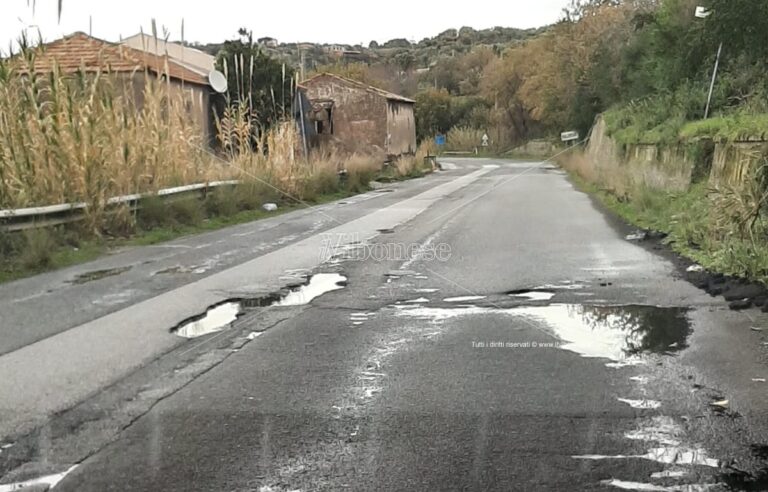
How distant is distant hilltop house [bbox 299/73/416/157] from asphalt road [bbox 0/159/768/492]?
38198 mm

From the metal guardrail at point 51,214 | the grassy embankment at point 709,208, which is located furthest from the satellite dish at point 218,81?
the grassy embankment at point 709,208

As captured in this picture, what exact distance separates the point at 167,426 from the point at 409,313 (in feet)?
11.5

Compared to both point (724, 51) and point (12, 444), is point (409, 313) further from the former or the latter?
point (724, 51)

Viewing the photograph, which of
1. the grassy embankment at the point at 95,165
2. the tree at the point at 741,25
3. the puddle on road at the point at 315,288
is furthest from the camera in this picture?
the tree at the point at 741,25

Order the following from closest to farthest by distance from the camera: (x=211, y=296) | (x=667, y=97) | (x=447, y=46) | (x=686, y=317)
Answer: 1. (x=686, y=317)
2. (x=211, y=296)
3. (x=667, y=97)
4. (x=447, y=46)

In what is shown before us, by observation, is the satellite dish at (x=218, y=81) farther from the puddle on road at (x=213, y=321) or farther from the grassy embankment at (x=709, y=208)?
the puddle on road at (x=213, y=321)

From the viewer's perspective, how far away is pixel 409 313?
793 cm

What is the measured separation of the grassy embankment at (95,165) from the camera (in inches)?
484

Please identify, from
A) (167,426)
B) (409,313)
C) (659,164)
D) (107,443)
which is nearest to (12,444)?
(107,443)

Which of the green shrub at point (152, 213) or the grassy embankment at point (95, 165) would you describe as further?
the green shrub at point (152, 213)

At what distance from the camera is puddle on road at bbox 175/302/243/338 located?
286 inches

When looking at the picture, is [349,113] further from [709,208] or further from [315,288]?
[315,288]

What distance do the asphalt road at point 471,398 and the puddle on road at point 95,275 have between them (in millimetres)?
3010

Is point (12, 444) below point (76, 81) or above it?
below
